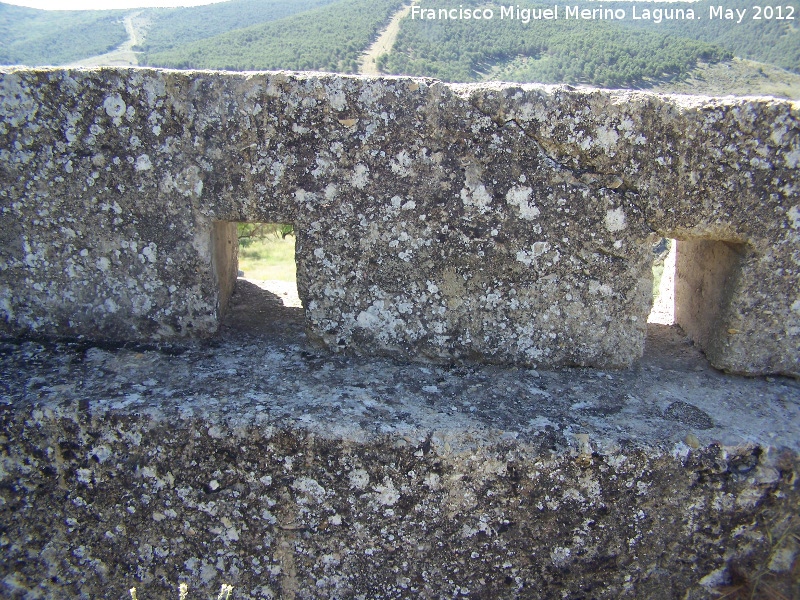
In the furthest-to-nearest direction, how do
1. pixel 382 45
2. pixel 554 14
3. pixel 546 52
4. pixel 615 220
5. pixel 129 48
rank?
pixel 129 48, pixel 382 45, pixel 554 14, pixel 546 52, pixel 615 220

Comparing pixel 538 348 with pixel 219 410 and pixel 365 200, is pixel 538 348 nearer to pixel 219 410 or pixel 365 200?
pixel 365 200

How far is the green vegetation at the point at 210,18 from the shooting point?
34.8 metres

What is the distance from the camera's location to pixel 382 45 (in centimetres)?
2458

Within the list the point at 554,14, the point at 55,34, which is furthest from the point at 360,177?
the point at 55,34

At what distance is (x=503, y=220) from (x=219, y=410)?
1.13 meters

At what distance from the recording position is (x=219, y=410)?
5.49 feet

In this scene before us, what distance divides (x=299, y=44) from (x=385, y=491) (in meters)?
29.1

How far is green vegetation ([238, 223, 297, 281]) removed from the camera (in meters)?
5.91

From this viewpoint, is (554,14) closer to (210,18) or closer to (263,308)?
(263,308)

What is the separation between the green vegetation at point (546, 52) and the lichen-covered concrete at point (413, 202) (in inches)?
516

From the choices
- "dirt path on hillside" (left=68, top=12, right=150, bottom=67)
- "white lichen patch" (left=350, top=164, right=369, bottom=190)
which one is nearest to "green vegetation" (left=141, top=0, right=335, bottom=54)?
"dirt path on hillside" (left=68, top=12, right=150, bottom=67)

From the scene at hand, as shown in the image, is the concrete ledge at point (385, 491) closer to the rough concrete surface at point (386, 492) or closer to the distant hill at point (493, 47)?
the rough concrete surface at point (386, 492)

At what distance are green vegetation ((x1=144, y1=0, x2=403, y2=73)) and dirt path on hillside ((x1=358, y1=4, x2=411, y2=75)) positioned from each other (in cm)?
38

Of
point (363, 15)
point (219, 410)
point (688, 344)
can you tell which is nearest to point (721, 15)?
point (363, 15)
